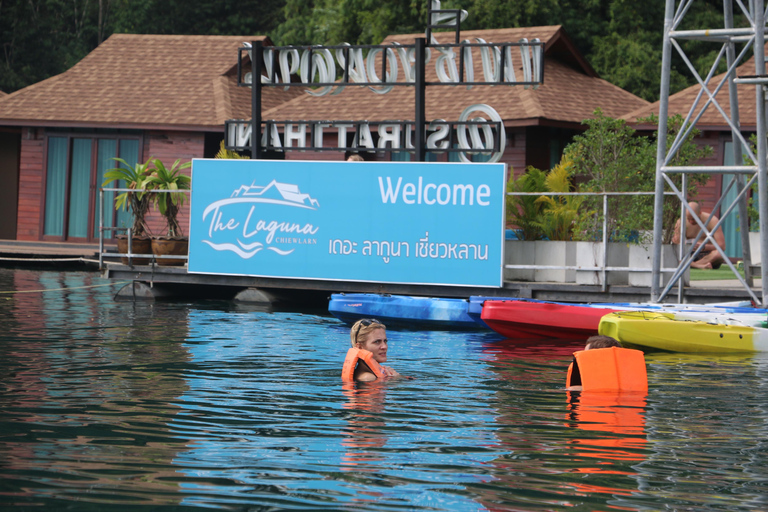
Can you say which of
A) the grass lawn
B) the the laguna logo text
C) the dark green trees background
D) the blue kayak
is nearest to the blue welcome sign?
the the laguna logo text

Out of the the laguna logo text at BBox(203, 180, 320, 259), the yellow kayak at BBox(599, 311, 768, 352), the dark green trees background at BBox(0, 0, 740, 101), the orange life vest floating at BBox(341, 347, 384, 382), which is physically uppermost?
the dark green trees background at BBox(0, 0, 740, 101)

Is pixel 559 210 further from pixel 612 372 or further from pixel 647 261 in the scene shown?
pixel 612 372

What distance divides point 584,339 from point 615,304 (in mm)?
880

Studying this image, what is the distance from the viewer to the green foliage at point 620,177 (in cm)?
1744

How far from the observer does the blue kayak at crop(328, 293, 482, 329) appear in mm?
16953

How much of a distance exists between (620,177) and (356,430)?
10396mm

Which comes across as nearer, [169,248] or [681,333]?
[681,333]

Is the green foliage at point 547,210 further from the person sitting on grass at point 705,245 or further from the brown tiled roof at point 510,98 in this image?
the brown tiled roof at point 510,98

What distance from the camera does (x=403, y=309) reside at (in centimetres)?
1720

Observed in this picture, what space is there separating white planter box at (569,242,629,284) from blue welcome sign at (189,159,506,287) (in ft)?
4.43

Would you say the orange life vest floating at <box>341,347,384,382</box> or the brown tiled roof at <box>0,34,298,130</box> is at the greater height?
the brown tiled roof at <box>0,34,298,130</box>

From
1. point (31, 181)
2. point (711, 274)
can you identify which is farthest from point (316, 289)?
point (31, 181)

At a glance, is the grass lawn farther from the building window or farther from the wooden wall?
the wooden wall

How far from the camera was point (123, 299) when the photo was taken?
21.4 metres
